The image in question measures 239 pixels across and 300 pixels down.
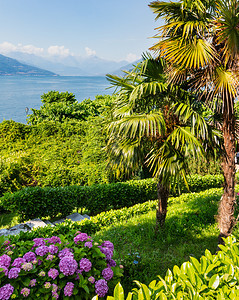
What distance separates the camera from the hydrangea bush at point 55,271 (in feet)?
7.16

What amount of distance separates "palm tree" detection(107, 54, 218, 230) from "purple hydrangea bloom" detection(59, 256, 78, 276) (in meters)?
1.99

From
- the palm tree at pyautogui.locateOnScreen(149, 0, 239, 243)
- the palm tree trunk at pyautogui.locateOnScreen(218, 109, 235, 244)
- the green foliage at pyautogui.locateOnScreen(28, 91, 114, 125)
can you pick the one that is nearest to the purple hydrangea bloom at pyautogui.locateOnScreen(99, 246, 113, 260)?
the palm tree trunk at pyautogui.locateOnScreen(218, 109, 235, 244)

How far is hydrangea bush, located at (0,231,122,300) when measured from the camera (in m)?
2.18

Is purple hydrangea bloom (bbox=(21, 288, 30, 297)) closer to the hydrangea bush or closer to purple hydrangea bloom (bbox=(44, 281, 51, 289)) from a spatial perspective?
the hydrangea bush

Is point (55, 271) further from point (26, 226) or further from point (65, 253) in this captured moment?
point (26, 226)

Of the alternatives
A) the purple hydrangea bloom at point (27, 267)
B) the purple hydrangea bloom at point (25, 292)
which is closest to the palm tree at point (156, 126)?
the purple hydrangea bloom at point (27, 267)

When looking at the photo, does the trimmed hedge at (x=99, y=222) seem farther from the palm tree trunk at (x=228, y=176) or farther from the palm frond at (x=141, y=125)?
the palm tree trunk at (x=228, y=176)

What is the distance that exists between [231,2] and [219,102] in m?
1.49

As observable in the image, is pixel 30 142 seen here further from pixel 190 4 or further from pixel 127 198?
pixel 190 4

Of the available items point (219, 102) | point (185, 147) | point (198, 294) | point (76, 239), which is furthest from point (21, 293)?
point (219, 102)

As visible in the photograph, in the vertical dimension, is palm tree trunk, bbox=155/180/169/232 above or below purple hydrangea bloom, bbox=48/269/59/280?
below

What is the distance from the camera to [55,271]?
2234 millimetres

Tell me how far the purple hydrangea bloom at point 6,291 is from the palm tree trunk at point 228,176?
3127 millimetres

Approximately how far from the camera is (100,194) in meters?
7.05
